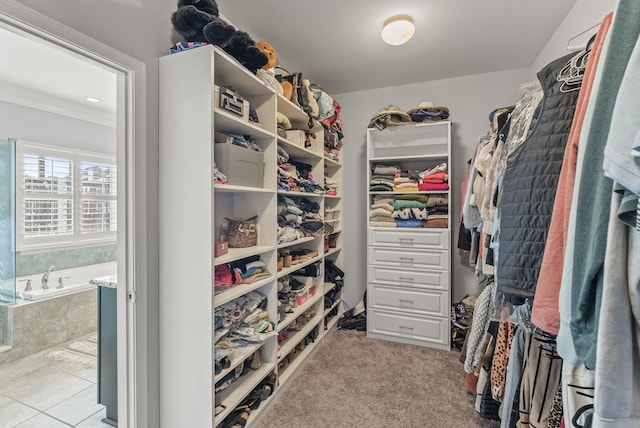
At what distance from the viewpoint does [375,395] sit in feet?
6.66

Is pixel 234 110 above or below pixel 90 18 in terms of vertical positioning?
below

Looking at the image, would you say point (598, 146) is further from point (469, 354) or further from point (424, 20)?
point (424, 20)

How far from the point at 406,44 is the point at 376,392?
8.47ft

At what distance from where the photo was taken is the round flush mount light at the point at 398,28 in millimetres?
1950

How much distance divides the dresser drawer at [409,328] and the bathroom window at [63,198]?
2785mm

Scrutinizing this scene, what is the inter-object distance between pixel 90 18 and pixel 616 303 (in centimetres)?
188

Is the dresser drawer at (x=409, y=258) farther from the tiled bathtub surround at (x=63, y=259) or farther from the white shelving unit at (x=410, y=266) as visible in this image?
the tiled bathtub surround at (x=63, y=259)

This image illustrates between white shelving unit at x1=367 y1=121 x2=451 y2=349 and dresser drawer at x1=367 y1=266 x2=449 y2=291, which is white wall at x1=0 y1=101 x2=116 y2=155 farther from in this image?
dresser drawer at x1=367 y1=266 x2=449 y2=291

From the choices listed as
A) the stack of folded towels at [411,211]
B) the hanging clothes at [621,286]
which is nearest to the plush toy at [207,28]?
the hanging clothes at [621,286]

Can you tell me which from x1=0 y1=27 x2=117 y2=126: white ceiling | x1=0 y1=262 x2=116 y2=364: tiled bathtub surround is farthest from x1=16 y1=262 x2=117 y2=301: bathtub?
x1=0 y1=27 x2=117 y2=126: white ceiling

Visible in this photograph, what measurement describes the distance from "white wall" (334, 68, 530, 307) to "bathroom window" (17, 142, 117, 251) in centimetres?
238

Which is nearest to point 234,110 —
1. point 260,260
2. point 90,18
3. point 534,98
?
point 90,18

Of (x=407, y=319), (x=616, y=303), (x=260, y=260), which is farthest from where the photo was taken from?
(x=407, y=319)

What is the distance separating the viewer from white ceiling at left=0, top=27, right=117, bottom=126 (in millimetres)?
2160
